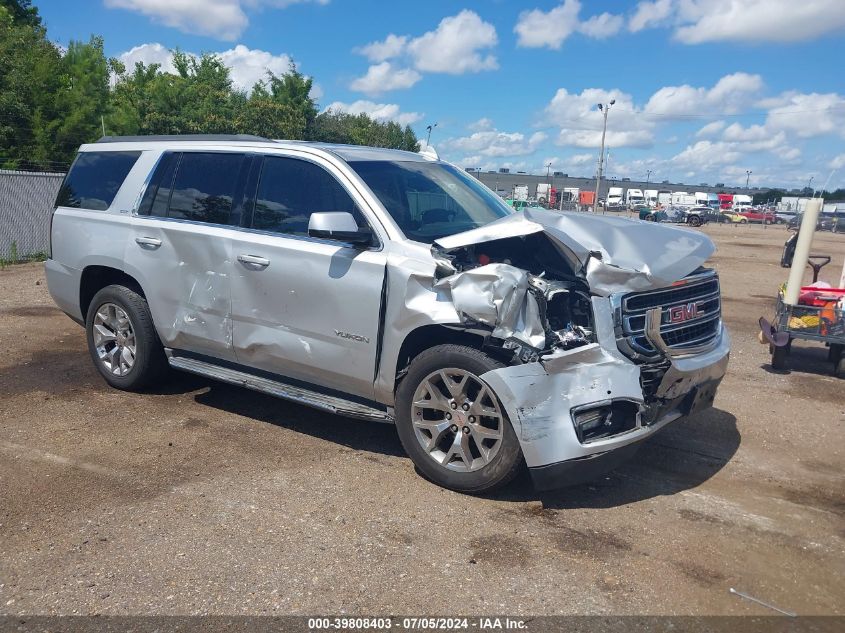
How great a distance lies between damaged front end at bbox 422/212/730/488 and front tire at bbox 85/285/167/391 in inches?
111

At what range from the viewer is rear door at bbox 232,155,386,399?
4598 mm

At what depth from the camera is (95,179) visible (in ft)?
20.7

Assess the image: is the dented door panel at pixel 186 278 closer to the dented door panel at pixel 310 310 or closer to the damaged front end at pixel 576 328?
the dented door panel at pixel 310 310

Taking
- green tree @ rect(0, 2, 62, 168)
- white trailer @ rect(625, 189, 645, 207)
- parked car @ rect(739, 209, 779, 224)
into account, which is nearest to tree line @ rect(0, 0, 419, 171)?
green tree @ rect(0, 2, 62, 168)

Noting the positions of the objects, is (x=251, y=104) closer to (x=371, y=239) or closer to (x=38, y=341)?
(x=38, y=341)

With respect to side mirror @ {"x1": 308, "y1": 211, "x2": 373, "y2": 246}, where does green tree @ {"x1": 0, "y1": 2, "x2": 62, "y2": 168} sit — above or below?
above

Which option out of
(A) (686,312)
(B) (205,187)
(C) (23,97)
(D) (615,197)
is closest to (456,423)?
→ (A) (686,312)

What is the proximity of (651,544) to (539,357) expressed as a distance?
1.14 meters

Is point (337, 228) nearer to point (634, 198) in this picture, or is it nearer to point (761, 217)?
point (761, 217)

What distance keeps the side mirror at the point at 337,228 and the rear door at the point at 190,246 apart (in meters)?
1.05

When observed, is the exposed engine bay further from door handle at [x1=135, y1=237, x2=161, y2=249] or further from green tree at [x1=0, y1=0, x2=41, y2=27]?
green tree at [x1=0, y1=0, x2=41, y2=27]

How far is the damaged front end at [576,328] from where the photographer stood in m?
3.93

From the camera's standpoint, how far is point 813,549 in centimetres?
383

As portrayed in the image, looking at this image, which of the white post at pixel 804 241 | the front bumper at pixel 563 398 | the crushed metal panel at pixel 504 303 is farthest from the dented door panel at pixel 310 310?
the white post at pixel 804 241
